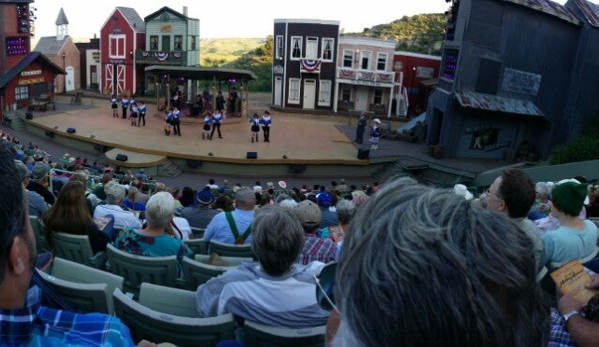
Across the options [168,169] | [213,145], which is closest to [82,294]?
[168,169]

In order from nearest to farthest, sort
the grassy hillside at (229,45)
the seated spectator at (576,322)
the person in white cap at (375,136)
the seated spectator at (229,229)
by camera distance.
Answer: the seated spectator at (576,322) < the seated spectator at (229,229) < the person in white cap at (375,136) < the grassy hillside at (229,45)

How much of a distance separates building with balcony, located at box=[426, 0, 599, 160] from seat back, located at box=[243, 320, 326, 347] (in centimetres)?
1776

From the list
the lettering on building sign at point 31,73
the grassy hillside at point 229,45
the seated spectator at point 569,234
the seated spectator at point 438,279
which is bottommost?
the lettering on building sign at point 31,73

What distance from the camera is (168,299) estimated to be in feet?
11.3

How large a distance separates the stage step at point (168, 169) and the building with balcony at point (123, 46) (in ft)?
56.1

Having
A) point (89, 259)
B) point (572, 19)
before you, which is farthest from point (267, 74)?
point (89, 259)

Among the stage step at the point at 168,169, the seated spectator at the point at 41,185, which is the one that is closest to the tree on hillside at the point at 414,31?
the stage step at the point at 168,169

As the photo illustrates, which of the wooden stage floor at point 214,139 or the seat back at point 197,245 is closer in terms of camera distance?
the seat back at point 197,245

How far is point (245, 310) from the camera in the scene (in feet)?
10.1

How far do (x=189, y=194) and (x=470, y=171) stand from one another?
12244 mm

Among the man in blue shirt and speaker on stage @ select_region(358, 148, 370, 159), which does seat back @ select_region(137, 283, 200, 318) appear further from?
speaker on stage @ select_region(358, 148, 370, 159)

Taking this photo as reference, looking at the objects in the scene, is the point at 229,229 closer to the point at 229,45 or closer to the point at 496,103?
the point at 496,103

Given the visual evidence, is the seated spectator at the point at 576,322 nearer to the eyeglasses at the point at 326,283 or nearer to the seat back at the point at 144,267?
the eyeglasses at the point at 326,283

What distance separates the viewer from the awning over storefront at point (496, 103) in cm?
1955
